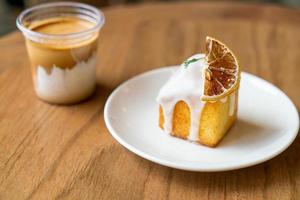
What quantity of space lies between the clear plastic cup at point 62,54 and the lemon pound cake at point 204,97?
0.88ft

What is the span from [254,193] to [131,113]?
0.39 m

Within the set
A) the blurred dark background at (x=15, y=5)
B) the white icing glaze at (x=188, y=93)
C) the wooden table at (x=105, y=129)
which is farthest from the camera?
the blurred dark background at (x=15, y=5)

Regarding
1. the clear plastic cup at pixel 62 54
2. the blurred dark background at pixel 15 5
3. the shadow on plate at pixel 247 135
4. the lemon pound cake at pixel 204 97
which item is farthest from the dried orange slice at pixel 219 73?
the blurred dark background at pixel 15 5

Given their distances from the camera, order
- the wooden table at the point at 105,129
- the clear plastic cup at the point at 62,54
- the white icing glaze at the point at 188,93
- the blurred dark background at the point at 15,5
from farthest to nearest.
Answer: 1. the blurred dark background at the point at 15,5
2. the clear plastic cup at the point at 62,54
3. the white icing glaze at the point at 188,93
4. the wooden table at the point at 105,129

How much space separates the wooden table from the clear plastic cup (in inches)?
Answer: 1.6

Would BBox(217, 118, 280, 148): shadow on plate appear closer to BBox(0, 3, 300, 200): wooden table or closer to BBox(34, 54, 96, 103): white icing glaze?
BBox(0, 3, 300, 200): wooden table

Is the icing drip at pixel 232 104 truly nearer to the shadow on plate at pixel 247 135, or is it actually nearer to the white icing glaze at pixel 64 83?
the shadow on plate at pixel 247 135

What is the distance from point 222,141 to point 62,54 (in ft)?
1.52

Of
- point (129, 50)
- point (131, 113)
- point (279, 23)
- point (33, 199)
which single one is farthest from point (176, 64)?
point (33, 199)

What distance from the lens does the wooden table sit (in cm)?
96

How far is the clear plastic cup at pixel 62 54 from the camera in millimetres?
1216

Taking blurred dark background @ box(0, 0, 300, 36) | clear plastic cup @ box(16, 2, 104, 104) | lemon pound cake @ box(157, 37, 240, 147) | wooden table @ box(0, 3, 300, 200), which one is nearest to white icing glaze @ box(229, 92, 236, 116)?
lemon pound cake @ box(157, 37, 240, 147)

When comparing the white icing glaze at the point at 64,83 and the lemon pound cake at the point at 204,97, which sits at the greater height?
the lemon pound cake at the point at 204,97

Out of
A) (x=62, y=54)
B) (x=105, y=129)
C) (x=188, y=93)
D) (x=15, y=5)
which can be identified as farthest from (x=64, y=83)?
(x=15, y=5)
